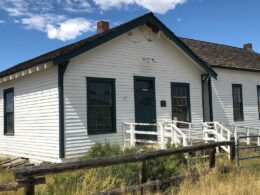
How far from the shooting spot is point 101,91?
1258cm

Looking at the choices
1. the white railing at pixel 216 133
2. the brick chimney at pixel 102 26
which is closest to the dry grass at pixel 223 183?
the white railing at pixel 216 133

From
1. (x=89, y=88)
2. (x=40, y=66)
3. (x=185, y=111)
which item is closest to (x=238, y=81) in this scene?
(x=185, y=111)

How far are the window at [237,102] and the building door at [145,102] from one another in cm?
655

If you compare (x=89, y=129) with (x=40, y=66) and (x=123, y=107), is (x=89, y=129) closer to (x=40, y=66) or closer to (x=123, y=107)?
(x=123, y=107)

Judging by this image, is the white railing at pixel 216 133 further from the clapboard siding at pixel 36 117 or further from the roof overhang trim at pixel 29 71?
the roof overhang trim at pixel 29 71

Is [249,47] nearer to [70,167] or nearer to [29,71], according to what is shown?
[29,71]

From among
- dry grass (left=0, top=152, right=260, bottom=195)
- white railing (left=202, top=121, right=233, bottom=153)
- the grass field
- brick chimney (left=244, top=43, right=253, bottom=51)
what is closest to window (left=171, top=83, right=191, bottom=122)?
white railing (left=202, top=121, right=233, bottom=153)

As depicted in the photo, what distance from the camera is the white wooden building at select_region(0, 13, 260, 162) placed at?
456 inches

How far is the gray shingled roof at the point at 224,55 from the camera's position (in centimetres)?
1856

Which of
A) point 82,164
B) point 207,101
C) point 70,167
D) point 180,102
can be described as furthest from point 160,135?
point 70,167

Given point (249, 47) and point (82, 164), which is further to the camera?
point (249, 47)

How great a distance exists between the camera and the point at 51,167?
5.48 metres

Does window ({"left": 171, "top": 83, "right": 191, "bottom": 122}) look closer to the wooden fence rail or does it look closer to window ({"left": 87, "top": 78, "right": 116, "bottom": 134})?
window ({"left": 87, "top": 78, "right": 116, "bottom": 134})

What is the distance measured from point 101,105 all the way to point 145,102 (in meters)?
2.26
